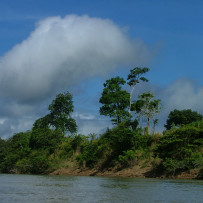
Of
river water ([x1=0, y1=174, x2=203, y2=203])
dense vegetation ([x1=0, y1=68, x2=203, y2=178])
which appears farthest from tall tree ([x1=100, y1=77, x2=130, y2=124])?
river water ([x1=0, y1=174, x2=203, y2=203])

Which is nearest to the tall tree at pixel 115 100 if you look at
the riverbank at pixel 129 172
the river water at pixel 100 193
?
the riverbank at pixel 129 172

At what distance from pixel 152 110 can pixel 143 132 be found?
14.3 ft

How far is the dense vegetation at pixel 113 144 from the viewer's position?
5328cm

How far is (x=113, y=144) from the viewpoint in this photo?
66.0 metres

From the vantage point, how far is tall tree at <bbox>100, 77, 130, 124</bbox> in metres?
77.7

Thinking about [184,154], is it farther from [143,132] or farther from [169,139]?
[143,132]

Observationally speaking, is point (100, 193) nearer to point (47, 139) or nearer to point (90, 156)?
point (90, 156)

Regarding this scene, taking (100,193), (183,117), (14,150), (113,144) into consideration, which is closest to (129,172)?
(113,144)

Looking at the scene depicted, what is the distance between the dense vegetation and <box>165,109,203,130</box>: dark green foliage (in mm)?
28595

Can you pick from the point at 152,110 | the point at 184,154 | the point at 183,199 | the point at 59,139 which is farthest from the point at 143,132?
the point at 183,199

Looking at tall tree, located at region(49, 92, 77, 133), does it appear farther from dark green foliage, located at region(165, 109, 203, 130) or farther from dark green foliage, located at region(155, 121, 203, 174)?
dark green foliage, located at region(155, 121, 203, 174)

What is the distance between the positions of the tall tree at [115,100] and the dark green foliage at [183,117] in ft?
89.5

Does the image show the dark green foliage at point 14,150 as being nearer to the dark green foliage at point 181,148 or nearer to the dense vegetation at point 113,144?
the dense vegetation at point 113,144

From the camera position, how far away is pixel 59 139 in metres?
82.6
